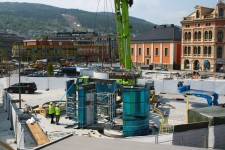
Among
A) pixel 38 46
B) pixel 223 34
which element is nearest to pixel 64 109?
pixel 223 34

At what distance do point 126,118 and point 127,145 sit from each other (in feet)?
27.8

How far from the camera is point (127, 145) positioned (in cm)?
903

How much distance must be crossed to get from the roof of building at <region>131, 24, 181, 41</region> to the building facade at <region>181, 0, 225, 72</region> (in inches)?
Answer: 113

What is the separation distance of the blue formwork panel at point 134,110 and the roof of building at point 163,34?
53.0 metres

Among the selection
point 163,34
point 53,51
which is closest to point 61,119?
point 163,34

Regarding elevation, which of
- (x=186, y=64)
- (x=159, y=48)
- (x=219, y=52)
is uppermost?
(x=159, y=48)

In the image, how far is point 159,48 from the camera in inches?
2788

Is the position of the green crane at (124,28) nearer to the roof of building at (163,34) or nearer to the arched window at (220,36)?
the arched window at (220,36)

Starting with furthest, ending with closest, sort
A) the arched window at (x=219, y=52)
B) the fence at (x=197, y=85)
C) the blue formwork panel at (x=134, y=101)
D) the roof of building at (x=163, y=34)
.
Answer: the roof of building at (x=163, y=34) < the arched window at (x=219, y=52) < the fence at (x=197, y=85) < the blue formwork panel at (x=134, y=101)

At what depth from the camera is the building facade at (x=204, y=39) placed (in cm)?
6156

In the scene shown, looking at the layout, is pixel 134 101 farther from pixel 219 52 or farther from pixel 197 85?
pixel 219 52

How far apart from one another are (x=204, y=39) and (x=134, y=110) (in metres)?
50.4

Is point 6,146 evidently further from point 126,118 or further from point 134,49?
point 134,49

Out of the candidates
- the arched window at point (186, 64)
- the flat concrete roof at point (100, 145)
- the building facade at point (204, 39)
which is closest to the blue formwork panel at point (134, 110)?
the flat concrete roof at point (100, 145)
